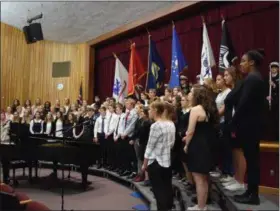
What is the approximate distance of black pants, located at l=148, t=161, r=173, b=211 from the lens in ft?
9.56

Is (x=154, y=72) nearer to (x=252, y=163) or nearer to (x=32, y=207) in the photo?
(x=252, y=163)

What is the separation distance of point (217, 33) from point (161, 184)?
4.09 m

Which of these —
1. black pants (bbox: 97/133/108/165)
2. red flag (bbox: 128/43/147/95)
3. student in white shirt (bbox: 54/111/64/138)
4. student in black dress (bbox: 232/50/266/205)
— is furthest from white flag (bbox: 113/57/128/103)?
student in black dress (bbox: 232/50/266/205)

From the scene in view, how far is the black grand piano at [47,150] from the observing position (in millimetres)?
4367

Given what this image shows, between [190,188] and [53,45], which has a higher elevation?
[53,45]

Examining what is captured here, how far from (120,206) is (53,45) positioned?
862cm

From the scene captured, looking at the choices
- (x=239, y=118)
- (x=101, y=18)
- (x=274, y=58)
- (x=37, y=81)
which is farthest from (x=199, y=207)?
(x=37, y=81)

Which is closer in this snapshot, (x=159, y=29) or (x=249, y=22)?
(x=249, y=22)

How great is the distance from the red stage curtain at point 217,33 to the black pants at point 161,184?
2.99 m

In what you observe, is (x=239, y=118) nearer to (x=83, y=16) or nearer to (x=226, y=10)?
(x=226, y=10)

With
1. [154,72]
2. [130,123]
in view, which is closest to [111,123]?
[130,123]

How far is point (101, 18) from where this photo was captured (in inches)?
331

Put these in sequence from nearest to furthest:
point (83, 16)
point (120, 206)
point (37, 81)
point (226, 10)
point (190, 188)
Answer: point (190, 188) → point (120, 206) → point (226, 10) → point (83, 16) → point (37, 81)

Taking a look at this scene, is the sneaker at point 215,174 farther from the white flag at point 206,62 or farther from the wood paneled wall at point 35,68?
the wood paneled wall at point 35,68
